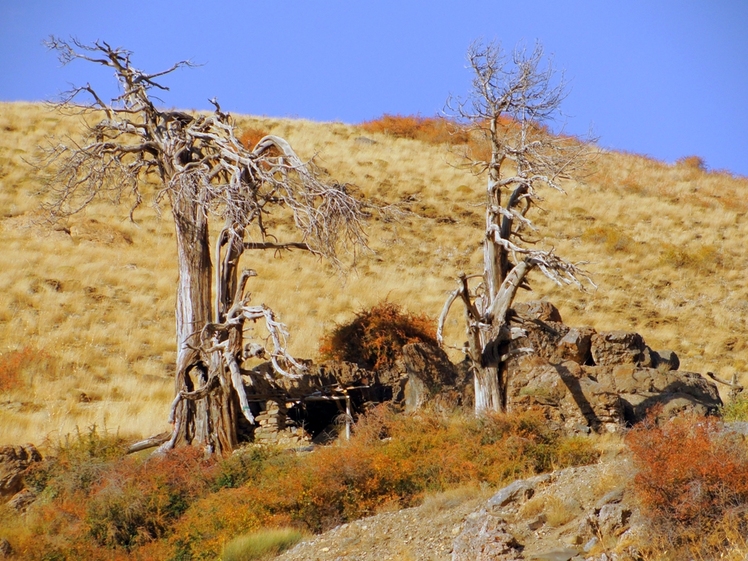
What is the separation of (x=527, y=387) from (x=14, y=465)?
8965 millimetres

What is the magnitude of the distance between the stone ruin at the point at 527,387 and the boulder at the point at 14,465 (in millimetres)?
3734

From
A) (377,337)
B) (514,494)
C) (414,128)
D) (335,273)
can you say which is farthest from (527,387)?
(414,128)

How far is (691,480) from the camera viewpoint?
30.5 ft

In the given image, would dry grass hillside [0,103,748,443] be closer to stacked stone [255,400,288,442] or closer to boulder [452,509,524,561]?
stacked stone [255,400,288,442]

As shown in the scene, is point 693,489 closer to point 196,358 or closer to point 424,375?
point 424,375

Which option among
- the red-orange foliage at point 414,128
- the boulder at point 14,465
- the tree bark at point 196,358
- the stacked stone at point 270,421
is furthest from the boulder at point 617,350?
the red-orange foliage at point 414,128

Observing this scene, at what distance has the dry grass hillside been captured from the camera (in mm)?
20562

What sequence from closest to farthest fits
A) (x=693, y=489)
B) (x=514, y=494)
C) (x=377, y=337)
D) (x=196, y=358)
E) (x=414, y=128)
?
(x=693, y=489), (x=514, y=494), (x=196, y=358), (x=377, y=337), (x=414, y=128)

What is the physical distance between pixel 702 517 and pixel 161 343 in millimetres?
17398

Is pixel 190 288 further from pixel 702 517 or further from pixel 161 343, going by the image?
pixel 702 517

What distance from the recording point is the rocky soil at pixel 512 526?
914cm

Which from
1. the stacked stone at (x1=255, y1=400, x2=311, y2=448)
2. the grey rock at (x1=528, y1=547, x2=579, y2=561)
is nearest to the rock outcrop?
the stacked stone at (x1=255, y1=400, x2=311, y2=448)

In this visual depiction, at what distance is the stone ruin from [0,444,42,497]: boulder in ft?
12.3

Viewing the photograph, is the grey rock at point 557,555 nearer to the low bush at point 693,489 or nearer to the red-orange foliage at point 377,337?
the low bush at point 693,489
